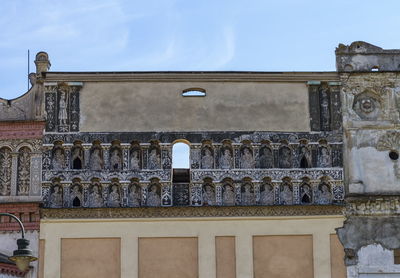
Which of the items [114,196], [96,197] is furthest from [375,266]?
[96,197]

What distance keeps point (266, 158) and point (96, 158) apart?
3.63 meters

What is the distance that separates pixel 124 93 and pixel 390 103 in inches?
229

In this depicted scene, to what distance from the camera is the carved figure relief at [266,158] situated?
20.2m

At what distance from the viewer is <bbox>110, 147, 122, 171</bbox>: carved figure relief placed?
2009 cm

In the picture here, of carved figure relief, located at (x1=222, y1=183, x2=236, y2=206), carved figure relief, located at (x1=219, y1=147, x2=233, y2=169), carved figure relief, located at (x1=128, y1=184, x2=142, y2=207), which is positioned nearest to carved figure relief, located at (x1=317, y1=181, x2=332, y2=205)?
carved figure relief, located at (x1=222, y1=183, x2=236, y2=206)

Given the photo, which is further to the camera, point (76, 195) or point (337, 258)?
point (76, 195)

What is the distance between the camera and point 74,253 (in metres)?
19.4

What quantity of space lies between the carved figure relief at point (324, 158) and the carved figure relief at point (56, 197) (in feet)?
18.2

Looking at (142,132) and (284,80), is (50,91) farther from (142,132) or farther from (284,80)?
(284,80)

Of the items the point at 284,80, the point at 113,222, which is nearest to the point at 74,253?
the point at 113,222

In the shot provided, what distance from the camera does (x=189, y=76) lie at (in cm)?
2058

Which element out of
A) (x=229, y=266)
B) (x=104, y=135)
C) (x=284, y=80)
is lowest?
(x=229, y=266)

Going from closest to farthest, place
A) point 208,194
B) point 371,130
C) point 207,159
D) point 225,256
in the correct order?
point 225,256
point 208,194
point 207,159
point 371,130

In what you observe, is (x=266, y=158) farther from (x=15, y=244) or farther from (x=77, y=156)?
(x=15, y=244)
